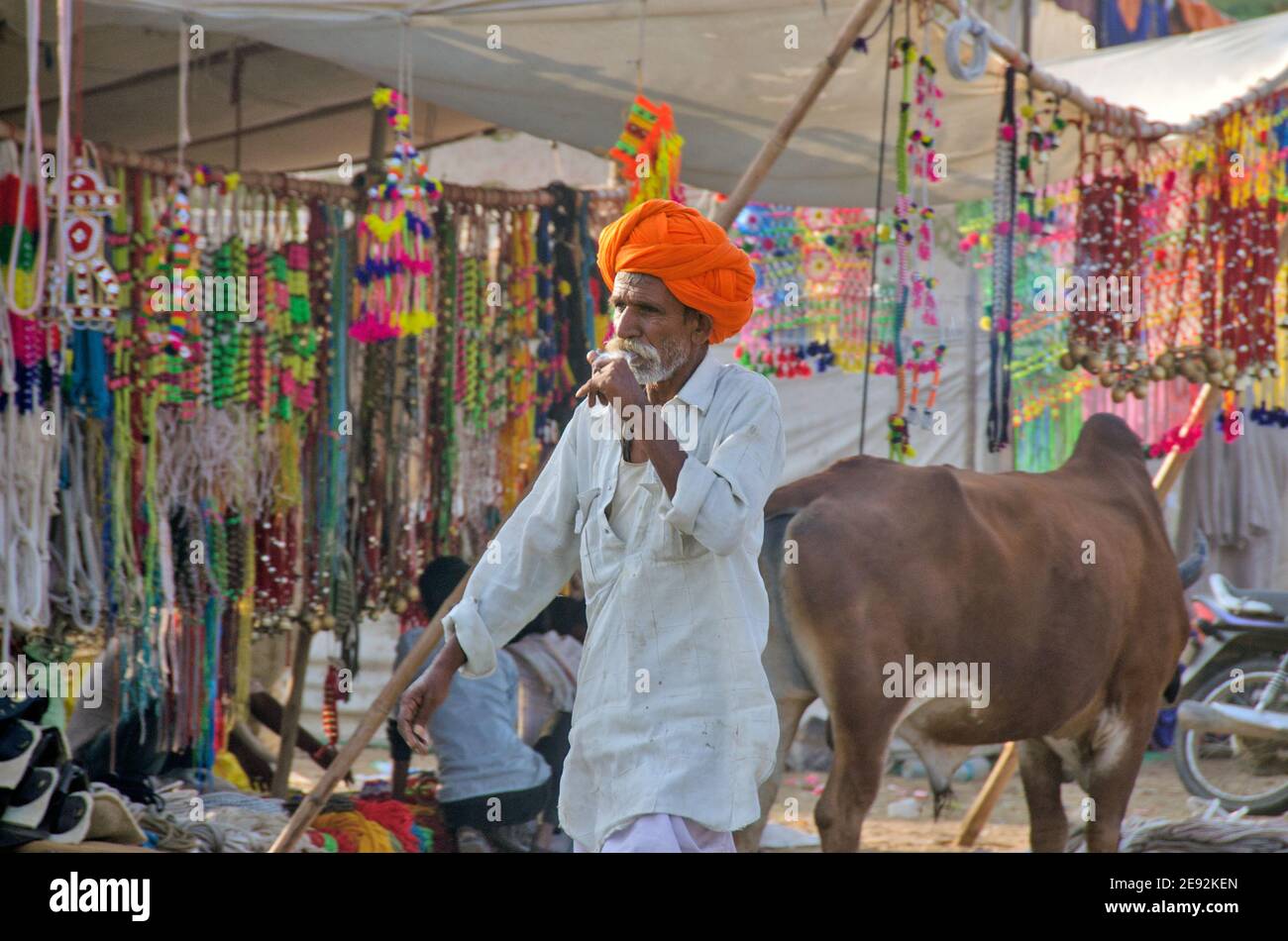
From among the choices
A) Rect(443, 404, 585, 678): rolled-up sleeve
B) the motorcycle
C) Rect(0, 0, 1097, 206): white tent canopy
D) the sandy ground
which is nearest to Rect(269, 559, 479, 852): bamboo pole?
Rect(443, 404, 585, 678): rolled-up sleeve

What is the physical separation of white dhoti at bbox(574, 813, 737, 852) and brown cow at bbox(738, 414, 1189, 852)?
1.73 m

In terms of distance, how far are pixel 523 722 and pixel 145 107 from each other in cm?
285

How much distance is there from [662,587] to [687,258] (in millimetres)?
600

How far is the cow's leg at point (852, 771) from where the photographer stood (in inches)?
177

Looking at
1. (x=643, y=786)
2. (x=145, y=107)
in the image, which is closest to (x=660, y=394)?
(x=643, y=786)

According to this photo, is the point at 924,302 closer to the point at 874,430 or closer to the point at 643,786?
the point at 643,786

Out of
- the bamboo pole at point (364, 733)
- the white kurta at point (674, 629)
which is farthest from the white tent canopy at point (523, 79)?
the white kurta at point (674, 629)

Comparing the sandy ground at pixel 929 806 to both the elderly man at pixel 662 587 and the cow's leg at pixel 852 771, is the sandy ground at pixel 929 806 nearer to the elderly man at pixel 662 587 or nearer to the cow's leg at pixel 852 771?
the cow's leg at pixel 852 771

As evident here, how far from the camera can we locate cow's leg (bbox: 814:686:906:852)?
14.7 feet

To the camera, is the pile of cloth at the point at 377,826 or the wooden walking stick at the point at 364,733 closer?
the wooden walking stick at the point at 364,733

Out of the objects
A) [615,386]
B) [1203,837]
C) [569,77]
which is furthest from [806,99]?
[1203,837]

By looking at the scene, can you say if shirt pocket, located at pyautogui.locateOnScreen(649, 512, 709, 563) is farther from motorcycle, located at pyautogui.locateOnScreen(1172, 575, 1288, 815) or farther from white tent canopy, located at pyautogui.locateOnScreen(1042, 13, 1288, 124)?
motorcycle, located at pyautogui.locateOnScreen(1172, 575, 1288, 815)

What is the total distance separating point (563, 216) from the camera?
5.80 metres

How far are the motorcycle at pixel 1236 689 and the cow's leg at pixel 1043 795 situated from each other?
1.99 metres
